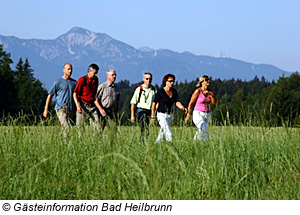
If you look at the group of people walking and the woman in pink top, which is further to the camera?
the woman in pink top

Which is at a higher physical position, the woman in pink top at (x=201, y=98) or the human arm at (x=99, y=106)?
the woman in pink top at (x=201, y=98)

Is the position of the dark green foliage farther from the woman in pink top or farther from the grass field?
the grass field

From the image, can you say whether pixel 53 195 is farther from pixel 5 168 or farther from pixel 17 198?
pixel 5 168

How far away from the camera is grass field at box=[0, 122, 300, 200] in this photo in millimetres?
4207

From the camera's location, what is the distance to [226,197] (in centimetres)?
402

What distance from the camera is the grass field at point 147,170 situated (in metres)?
4.21

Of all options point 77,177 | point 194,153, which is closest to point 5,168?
point 77,177

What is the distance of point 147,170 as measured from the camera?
3773 mm

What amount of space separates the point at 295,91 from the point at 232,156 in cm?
6911

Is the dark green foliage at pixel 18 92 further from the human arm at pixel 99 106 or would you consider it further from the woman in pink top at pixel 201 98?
the woman in pink top at pixel 201 98

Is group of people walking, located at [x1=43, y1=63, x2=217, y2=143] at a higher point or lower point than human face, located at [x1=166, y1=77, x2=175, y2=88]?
lower
